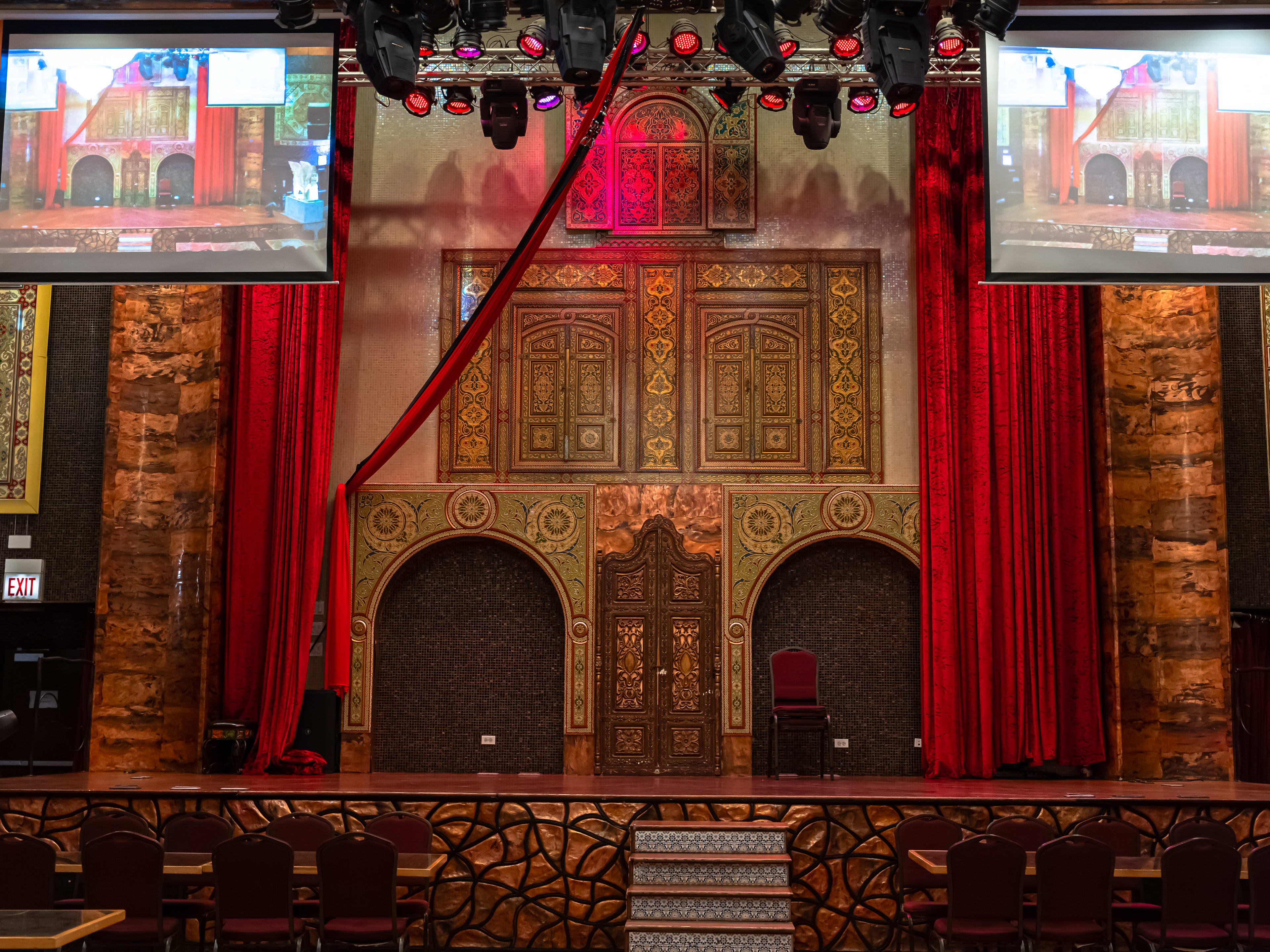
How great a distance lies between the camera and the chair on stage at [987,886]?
19.3ft

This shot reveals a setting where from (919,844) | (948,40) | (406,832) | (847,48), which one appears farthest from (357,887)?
(948,40)

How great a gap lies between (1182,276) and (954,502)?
410 centimetres

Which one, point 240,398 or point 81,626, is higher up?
point 240,398

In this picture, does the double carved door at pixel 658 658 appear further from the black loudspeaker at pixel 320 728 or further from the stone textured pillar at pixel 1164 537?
the stone textured pillar at pixel 1164 537

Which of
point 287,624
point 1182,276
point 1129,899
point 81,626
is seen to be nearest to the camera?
point 1182,276

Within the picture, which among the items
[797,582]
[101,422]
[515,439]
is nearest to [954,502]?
[797,582]

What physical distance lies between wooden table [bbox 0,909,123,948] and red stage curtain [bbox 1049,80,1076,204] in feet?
19.0

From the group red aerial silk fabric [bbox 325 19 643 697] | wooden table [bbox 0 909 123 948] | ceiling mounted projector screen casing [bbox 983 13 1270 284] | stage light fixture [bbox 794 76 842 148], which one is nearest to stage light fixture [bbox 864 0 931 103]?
ceiling mounted projector screen casing [bbox 983 13 1270 284]

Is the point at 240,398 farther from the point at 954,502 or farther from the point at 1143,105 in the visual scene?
the point at 1143,105

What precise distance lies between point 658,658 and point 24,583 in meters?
5.56

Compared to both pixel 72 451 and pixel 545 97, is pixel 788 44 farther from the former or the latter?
pixel 72 451

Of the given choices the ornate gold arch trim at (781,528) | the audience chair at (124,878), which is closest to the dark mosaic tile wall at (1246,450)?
the ornate gold arch trim at (781,528)

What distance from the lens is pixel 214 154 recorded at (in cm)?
669

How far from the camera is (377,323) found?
11.0 meters
